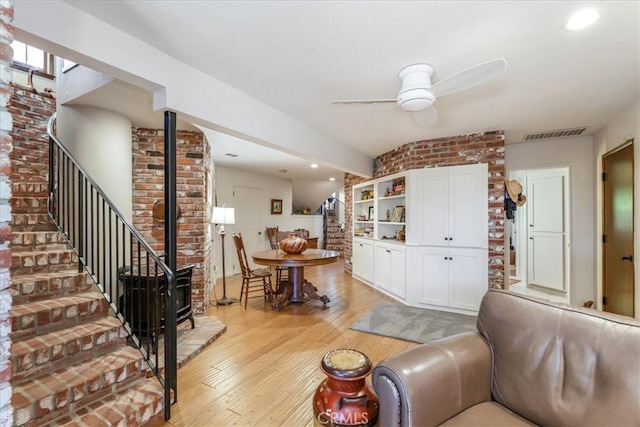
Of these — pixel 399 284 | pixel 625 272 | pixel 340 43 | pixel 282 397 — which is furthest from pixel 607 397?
pixel 399 284

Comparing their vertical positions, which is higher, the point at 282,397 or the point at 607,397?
the point at 607,397

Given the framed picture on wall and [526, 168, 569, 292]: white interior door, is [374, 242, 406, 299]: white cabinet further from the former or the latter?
the framed picture on wall

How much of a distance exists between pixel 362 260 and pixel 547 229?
10.4ft

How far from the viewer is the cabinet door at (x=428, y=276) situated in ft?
12.6

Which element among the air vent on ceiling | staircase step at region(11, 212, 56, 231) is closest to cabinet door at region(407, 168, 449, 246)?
the air vent on ceiling

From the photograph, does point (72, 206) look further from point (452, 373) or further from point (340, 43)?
point (452, 373)

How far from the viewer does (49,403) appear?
151 cm

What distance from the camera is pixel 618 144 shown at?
3.11m

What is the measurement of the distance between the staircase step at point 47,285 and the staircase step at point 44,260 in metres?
0.04

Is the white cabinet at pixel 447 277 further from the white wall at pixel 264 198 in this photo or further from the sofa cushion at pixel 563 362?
the white wall at pixel 264 198

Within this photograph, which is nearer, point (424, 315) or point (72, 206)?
point (72, 206)

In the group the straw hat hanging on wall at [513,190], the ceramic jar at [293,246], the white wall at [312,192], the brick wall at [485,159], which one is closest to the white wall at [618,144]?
the straw hat hanging on wall at [513,190]

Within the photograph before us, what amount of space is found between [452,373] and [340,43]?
6.17 ft

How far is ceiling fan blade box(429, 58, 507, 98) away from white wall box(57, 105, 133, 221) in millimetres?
2943
